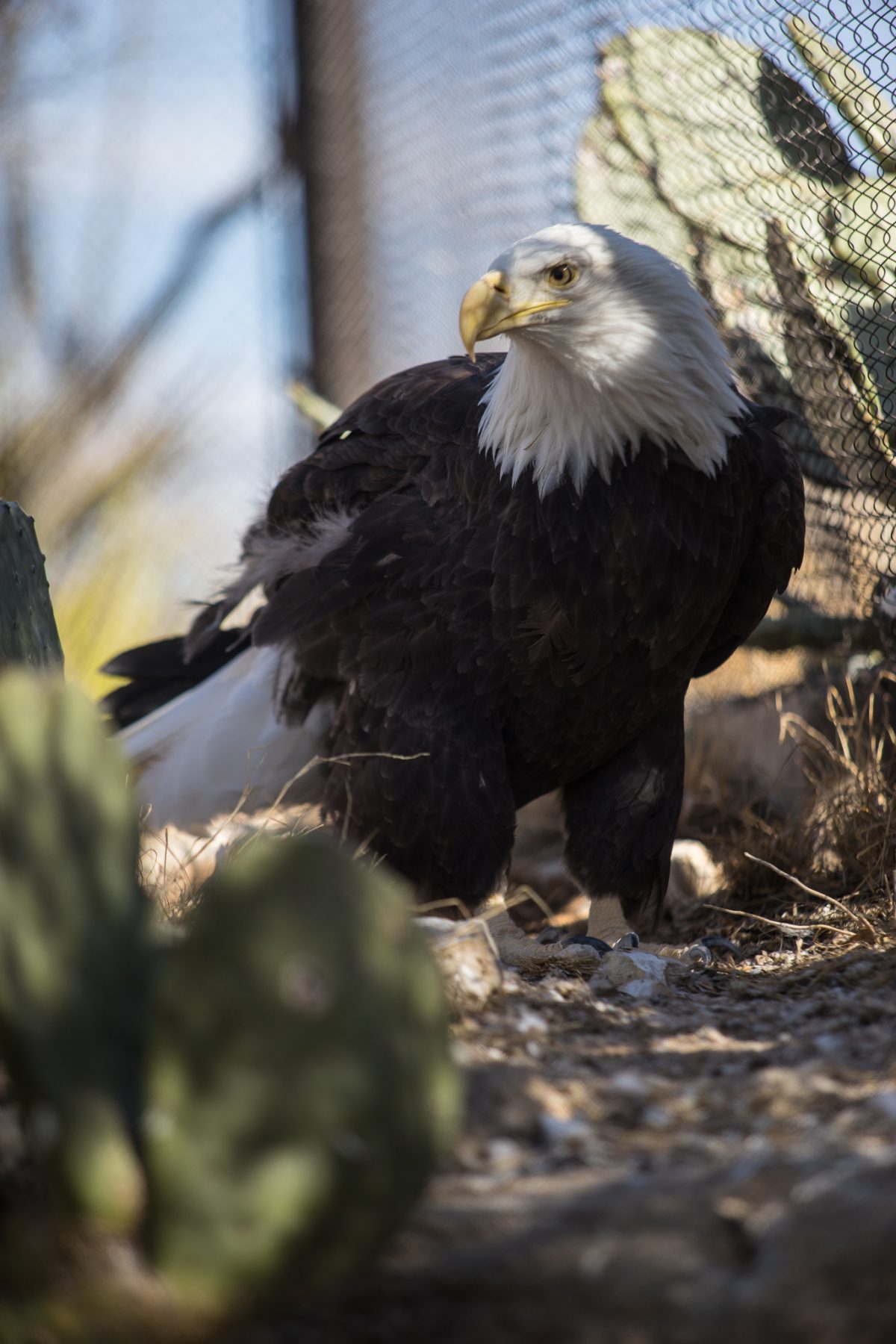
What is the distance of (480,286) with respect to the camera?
2602mm

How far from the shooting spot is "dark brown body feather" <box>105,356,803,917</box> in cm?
277

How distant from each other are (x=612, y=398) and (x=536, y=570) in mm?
411

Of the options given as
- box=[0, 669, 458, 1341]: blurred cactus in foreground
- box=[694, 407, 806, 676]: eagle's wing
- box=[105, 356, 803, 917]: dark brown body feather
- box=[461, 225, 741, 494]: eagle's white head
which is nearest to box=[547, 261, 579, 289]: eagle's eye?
box=[461, 225, 741, 494]: eagle's white head

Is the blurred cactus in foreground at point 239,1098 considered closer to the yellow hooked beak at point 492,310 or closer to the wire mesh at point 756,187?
the yellow hooked beak at point 492,310

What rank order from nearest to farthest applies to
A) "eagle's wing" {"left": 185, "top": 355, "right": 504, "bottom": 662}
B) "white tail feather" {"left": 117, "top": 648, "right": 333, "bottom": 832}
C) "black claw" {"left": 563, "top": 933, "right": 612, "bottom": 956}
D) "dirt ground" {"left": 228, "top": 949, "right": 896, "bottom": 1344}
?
"dirt ground" {"left": 228, "top": 949, "right": 896, "bottom": 1344} < "black claw" {"left": 563, "top": 933, "right": 612, "bottom": 956} < "eagle's wing" {"left": 185, "top": 355, "right": 504, "bottom": 662} < "white tail feather" {"left": 117, "top": 648, "right": 333, "bottom": 832}

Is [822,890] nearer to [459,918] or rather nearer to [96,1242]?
[459,918]

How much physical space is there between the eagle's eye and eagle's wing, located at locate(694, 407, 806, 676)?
1.94ft

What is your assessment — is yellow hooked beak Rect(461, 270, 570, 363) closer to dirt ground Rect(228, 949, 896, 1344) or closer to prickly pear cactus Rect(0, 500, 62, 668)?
prickly pear cactus Rect(0, 500, 62, 668)

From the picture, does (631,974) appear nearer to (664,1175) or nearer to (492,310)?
(664,1175)

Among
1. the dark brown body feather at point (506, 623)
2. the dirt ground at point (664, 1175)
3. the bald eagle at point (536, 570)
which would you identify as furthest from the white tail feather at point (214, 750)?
the dirt ground at point (664, 1175)

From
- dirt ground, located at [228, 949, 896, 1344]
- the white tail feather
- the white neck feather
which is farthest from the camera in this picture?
the white tail feather

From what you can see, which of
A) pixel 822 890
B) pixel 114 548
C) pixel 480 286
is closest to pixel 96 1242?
pixel 480 286

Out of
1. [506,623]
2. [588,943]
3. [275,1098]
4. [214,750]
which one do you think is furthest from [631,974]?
[214,750]

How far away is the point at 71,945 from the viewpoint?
50.3 inches
